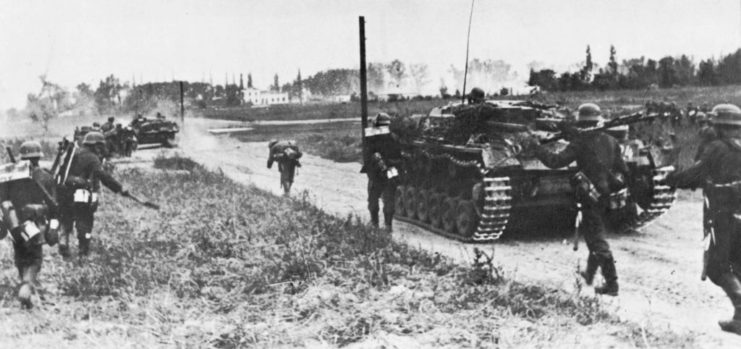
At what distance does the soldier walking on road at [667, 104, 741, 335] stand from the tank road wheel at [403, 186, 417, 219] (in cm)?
748

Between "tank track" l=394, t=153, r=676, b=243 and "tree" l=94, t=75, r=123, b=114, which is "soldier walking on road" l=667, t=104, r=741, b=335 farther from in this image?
"tree" l=94, t=75, r=123, b=114

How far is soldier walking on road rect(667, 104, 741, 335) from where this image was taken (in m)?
6.25

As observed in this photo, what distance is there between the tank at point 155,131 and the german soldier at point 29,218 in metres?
22.6

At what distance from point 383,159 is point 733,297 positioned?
636 centimetres

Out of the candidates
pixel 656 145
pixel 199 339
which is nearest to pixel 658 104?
pixel 656 145

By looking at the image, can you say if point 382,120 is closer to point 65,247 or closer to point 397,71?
point 397,71

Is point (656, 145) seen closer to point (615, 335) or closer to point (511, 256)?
point (511, 256)

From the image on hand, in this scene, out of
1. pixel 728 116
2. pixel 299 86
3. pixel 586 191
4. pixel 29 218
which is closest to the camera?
pixel 728 116

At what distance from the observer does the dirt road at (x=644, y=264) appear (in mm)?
7031

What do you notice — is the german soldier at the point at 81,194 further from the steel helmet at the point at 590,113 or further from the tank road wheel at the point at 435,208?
the tank road wheel at the point at 435,208

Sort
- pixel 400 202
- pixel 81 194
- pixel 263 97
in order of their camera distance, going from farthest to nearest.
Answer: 1. pixel 263 97
2. pixel 400 202
3. pixel 81 194

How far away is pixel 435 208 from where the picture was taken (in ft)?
41.9

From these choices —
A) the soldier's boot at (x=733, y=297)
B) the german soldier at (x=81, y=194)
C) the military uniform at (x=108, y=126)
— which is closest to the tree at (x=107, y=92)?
the german soldier at (x=81, y=194)

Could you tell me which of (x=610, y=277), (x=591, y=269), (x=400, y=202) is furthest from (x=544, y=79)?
(x=610, y=277)
